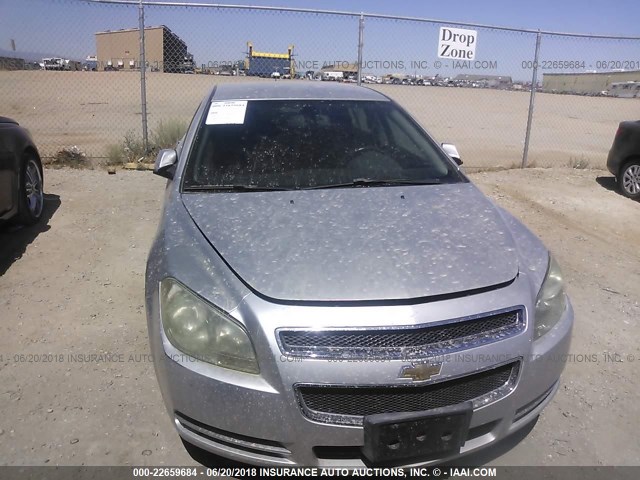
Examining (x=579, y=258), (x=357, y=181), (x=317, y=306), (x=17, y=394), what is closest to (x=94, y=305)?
(x=17, y=394)

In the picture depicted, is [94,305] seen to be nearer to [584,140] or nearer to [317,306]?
[317,306]

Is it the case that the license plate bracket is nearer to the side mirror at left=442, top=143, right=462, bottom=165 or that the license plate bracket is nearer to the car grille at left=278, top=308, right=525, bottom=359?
the car grille at left=278, top=308, right=525, bottom=359

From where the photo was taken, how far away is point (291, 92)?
3.74 metres

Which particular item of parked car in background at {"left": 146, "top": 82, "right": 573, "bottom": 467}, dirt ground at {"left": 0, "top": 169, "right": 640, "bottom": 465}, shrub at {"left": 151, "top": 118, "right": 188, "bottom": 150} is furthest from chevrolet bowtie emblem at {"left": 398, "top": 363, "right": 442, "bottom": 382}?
shrub at {"left": 151, "top": 118, "right": 188, "bottom": 150}

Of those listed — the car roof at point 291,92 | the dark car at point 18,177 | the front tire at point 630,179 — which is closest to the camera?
the car roof at point 291,92

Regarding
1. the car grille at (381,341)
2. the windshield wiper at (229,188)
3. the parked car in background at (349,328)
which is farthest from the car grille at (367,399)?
the windshield wiper at (229,188)

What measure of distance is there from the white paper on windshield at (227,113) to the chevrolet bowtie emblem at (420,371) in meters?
2.09

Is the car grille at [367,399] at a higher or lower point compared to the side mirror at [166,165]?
lower

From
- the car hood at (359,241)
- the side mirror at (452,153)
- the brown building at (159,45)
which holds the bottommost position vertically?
the car hood at (359,241)

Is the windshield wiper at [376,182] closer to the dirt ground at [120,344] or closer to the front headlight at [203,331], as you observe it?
the front headlight at [203,331]

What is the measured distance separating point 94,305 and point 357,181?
7.35 ft

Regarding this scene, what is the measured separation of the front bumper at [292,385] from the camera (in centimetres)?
191

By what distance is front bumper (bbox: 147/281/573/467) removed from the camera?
1.91m

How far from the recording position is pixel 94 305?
3883 millimetres
